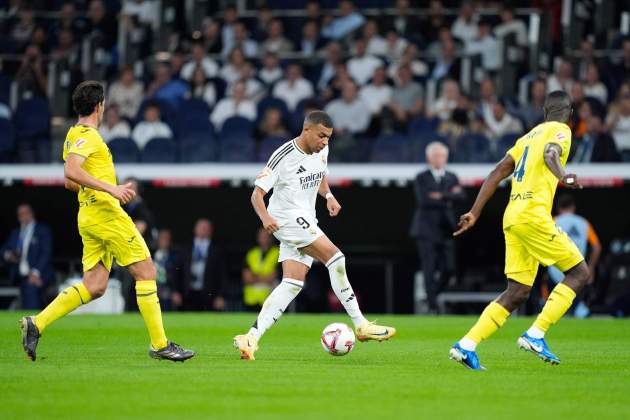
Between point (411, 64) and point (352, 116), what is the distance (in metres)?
1.94

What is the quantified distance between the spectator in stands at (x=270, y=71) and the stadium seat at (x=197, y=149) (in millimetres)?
2635

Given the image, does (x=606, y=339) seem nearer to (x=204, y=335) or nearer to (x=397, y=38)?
(x=204, y=335)

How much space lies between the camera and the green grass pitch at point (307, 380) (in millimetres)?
7488

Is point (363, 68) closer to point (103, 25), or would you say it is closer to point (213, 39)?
point (213, 39)

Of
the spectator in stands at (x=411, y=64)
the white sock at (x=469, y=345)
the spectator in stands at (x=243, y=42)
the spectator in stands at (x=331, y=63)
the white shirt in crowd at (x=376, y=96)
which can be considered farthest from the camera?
the spectator in stands at (x=243, y=42)

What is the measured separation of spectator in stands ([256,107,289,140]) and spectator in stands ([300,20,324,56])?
130 inches

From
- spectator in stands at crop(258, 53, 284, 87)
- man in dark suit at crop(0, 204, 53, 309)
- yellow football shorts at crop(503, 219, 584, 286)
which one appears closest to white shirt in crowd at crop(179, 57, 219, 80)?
spectator in stands at crop(258, 53, 284, 87)

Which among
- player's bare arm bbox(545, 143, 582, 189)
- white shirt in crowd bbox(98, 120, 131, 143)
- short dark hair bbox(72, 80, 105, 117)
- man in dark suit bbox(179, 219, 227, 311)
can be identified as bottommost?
man in dark suit bbox(179, 219, 227, 311)

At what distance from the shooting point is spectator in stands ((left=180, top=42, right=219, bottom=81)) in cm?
→ 2336

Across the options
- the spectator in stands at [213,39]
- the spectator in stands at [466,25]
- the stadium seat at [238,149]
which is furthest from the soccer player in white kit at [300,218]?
the spectator in stands at [213,39]

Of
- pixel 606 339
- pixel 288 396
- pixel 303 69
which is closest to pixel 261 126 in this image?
pixel 303 69

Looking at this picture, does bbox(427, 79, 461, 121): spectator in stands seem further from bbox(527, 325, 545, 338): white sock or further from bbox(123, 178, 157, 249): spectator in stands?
bbox(527, 325, 545, 338): white sock

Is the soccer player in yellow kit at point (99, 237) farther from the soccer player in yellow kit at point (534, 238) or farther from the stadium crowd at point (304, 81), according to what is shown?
the stadium crowd at point (304, 81)

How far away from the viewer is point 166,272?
800 inches
